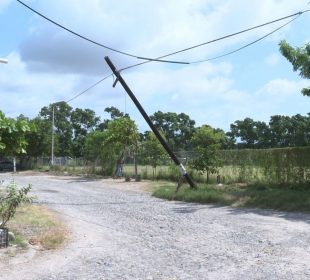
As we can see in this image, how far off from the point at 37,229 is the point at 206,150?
54.9 feet

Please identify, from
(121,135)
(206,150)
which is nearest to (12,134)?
(206,150)

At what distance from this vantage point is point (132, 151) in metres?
37.8

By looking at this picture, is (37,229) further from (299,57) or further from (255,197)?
(299,57)

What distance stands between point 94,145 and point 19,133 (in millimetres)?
31805

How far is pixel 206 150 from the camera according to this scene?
28234 millimetres

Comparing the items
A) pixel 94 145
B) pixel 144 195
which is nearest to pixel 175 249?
pixel 144 195

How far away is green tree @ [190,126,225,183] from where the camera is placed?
28.2 metres

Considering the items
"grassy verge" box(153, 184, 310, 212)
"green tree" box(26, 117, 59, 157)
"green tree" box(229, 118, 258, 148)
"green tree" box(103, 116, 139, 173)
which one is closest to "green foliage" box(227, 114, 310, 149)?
"green tree" box(229, 118, 258, 148)

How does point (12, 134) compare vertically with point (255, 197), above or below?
above

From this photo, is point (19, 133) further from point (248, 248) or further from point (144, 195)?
point (144, 195)

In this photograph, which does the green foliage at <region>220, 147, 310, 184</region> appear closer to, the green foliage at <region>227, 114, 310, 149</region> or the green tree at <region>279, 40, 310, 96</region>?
the green tree at <region>279, 40, 310, 96</region>

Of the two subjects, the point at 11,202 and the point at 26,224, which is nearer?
the point at 11,202

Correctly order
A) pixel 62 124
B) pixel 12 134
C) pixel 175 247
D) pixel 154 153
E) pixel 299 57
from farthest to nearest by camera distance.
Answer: pixel 62 124
pixel 154 153
pixel 299 57
pixel 12 134
pixel 175 247

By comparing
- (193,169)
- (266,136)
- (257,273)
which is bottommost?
(257,273)
